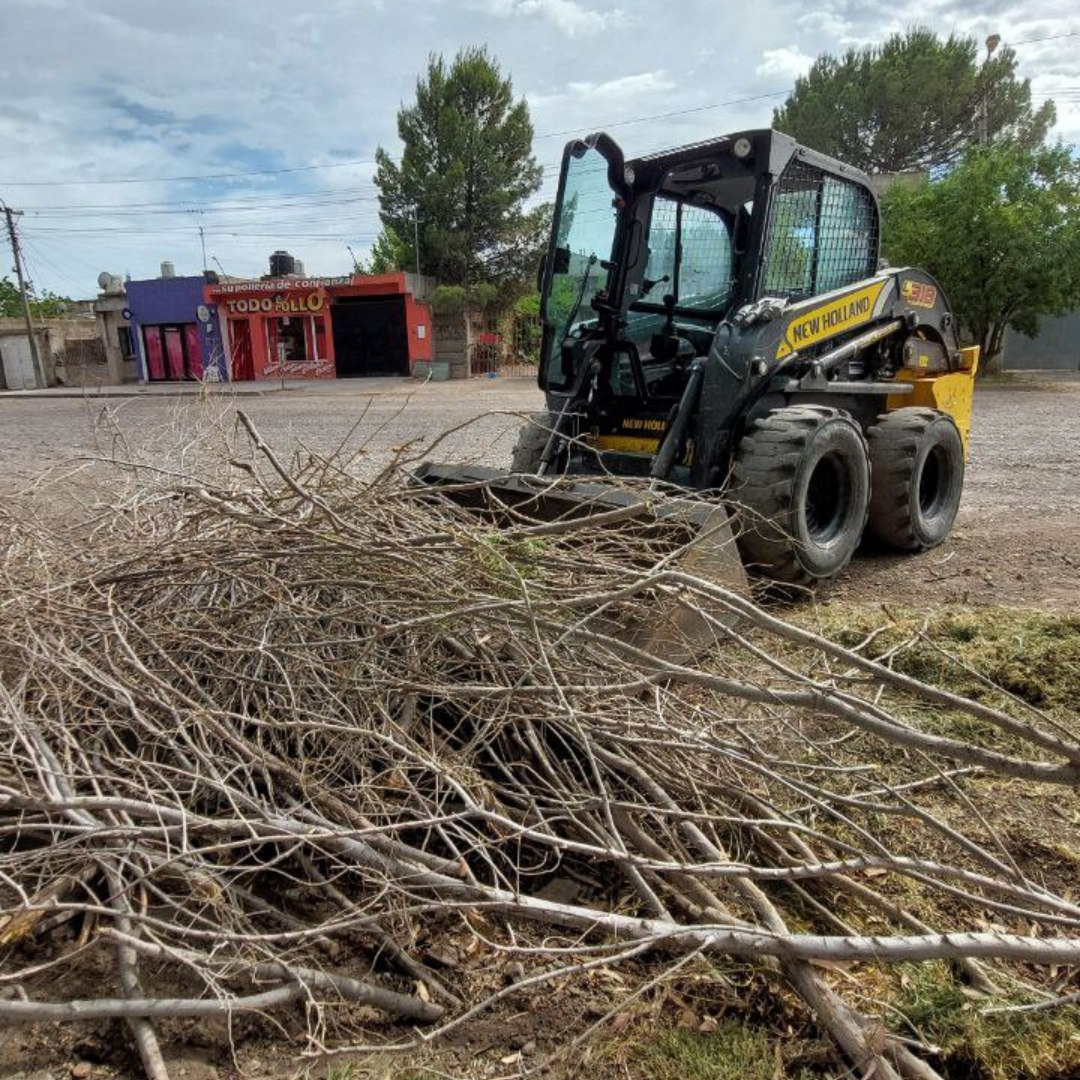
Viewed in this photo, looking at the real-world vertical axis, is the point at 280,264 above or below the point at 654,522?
above

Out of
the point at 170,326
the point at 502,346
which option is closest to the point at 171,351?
the point at 170,326

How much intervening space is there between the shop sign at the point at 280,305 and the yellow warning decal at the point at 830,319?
86.8 feet

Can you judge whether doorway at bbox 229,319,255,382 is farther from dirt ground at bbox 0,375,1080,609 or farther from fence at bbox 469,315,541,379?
dirt ground at bbox 0,375,1080,609

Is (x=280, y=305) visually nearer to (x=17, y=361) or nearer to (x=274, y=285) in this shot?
(x=274, y=285)

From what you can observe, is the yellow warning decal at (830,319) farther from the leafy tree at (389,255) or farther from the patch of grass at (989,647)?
the leafy tree at (389,255)

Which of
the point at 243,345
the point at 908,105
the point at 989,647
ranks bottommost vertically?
the point at 989,647

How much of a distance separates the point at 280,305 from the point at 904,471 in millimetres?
27836

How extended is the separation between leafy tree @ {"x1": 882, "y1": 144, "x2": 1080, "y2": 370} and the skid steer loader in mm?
14962

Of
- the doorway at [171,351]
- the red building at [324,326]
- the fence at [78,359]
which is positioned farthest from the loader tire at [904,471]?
the fence at [78,359]

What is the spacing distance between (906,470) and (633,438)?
180 cm

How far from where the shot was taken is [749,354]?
4.27 metres

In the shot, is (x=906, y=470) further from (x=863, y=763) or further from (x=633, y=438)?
(x=863, y=763)

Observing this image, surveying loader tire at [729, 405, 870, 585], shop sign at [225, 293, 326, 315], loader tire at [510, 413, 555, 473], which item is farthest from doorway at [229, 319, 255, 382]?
loader tire at [729, 405, 870, 585]

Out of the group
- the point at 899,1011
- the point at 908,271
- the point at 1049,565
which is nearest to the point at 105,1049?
the point at 899,1011
